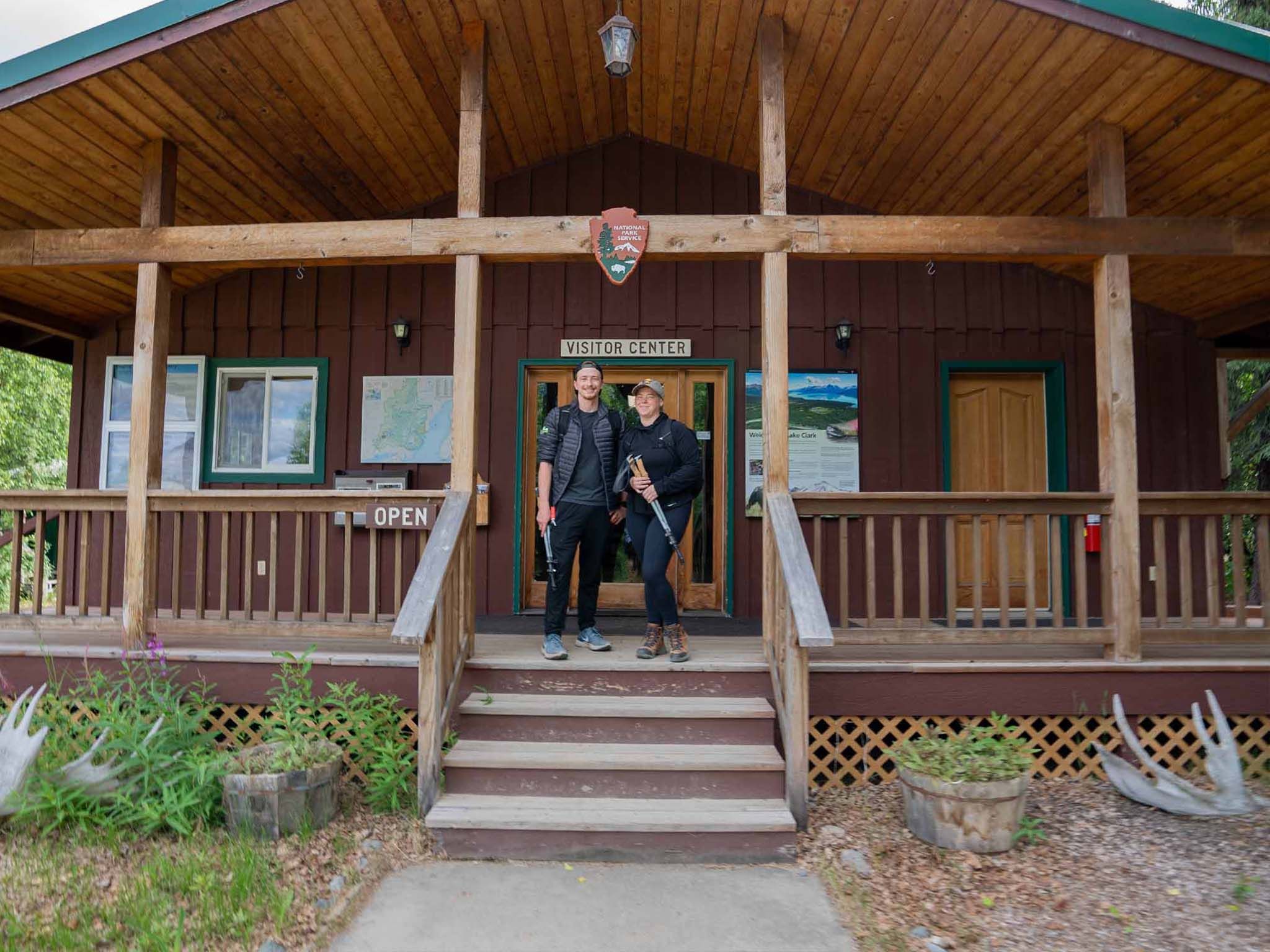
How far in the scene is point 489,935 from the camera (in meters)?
2.80

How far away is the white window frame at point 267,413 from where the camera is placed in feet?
21.4

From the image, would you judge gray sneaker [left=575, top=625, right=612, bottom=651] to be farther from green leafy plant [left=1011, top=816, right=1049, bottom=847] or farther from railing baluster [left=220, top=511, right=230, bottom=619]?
green leafy plant [left=1011, top=816, right=1049, bottom=847]

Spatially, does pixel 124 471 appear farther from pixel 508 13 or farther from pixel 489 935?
pixel 489 935

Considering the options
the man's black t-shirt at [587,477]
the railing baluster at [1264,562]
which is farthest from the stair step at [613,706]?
the railing baluster at [1264,562]

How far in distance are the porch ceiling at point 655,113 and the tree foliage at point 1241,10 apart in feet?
23.2

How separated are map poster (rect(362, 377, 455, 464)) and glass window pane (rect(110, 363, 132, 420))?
197cm

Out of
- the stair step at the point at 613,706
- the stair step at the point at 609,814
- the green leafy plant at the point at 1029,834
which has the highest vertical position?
the stair step at the point at 613,706

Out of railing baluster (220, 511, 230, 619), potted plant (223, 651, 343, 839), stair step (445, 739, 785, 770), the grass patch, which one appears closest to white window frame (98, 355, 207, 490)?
railing baluster (220, 511, 230, 619)

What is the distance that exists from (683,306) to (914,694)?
11.7ft

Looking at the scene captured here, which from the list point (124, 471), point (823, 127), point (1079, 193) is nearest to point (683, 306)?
point (823, 127)

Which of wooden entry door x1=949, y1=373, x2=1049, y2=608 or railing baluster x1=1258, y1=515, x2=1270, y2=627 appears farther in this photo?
wooden entry door x1=949, y1=373, x2=1049, y2=608

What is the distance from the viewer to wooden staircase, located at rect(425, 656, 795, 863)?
3383mm

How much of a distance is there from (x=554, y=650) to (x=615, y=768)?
2.53 ft

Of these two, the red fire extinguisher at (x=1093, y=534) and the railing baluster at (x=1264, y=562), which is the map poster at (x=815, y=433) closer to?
the red fire extinguisher at (x=1093, y=534)
